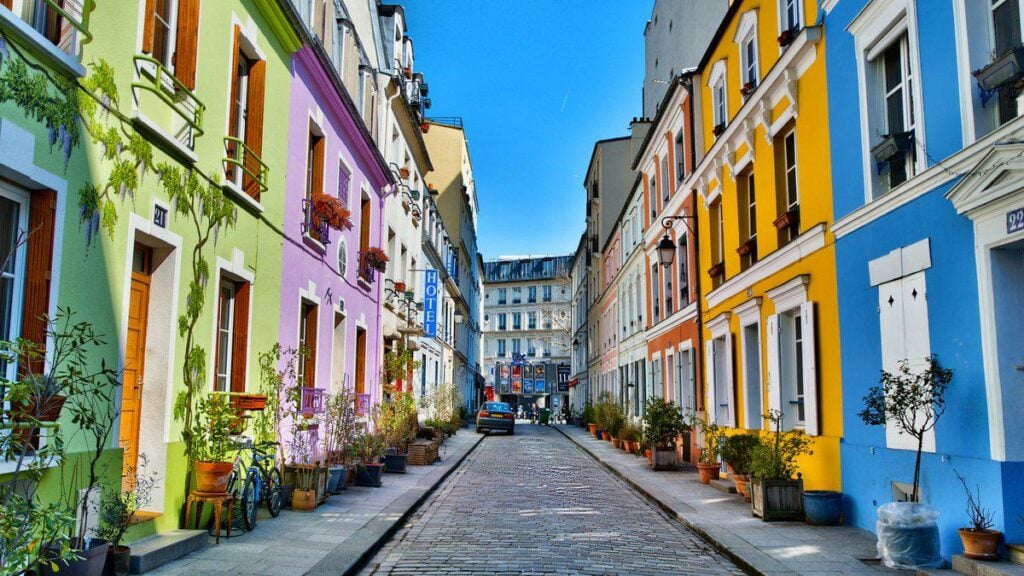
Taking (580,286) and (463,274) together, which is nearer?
(463,274)

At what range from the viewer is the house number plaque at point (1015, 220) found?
258 inches

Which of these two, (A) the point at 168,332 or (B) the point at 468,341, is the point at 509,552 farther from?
(B) the point at 468,341

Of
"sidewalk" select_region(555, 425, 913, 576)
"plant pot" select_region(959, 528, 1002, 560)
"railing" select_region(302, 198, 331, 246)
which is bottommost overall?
"sidewalk" select_region(555, 425, 913, 576)

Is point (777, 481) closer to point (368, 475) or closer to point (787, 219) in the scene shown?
point (787, 219)

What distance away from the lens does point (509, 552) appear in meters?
8.48

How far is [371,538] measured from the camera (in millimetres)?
8750

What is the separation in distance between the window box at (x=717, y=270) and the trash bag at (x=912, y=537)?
9.29 metres

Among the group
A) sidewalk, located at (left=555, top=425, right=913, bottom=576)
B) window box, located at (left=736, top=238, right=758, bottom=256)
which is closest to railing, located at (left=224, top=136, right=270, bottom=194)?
sidewalk, located at (left=555, top=425, right=913, bottom=576)

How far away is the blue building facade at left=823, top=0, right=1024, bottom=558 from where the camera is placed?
22.6ft

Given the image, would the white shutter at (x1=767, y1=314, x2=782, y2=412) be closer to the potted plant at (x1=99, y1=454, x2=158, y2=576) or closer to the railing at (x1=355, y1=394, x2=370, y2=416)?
the railing at (x1=355, y1=394, x2=370, y2=416)

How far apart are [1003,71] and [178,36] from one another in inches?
309

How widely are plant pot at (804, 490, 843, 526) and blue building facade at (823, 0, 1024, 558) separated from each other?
0.15 metres

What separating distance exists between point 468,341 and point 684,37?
29.3m

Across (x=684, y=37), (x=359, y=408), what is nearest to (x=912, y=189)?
(x=359, y=408)
